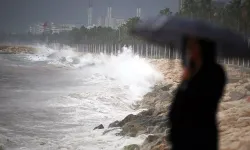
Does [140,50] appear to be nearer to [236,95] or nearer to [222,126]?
[236,95]

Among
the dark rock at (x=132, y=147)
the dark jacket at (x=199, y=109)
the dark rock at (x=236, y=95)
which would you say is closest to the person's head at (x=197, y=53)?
the dark jacket at (x=199, y=109)

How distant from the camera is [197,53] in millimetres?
3057

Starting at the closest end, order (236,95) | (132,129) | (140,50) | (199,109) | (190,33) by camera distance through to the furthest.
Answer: (199,109)
(190,33)
(132,129)
(236,95)
(140,50)

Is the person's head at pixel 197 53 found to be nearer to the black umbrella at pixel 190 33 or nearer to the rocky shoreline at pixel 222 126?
the black umbrella at pixel 190 33

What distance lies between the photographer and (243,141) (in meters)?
7.00

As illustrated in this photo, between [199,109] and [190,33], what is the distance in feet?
2.25

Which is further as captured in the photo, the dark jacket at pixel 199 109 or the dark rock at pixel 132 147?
the dark rock at pixel 132 147

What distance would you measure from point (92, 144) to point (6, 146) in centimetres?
292

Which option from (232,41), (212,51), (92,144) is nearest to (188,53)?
(212,51)

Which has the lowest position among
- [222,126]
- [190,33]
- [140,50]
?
[140,50]

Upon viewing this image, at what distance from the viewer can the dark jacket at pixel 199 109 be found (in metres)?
2.94

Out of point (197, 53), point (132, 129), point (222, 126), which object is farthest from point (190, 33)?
point (132, 129)

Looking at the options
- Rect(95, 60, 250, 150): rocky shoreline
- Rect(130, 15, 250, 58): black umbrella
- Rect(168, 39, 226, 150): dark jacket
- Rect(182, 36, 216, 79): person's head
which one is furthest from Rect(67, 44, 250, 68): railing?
Rect(168, 39, 226, 150): dark jacket

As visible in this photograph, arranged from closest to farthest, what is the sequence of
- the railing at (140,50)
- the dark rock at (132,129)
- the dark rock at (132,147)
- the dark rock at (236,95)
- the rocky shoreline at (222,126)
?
the rocky shoreline at (222,126)
the dark rock at (132,147)
the dark rock at (132,129)
the dark rock at (236,95)
the railing at (140,50)
